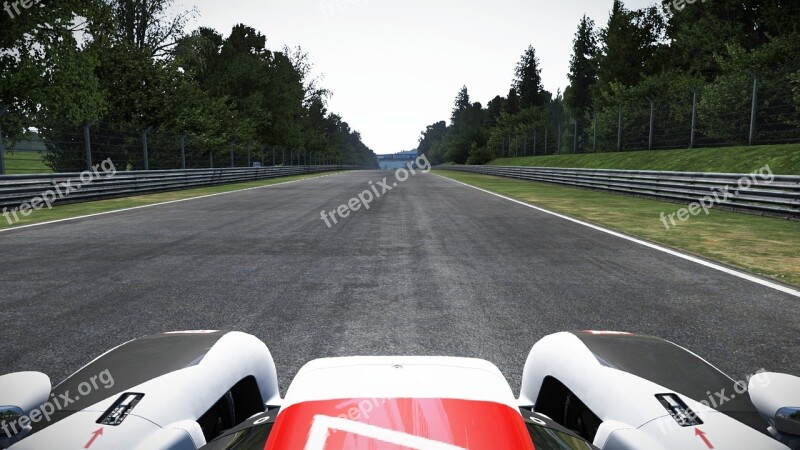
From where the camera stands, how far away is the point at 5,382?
155 centimetres

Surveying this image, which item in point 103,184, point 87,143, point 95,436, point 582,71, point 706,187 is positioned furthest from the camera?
point 582,71

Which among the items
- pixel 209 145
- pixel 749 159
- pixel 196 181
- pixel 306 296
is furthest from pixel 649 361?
pixel 209 145

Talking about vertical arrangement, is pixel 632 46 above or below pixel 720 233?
above

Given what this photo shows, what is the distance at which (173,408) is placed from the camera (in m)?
1.50

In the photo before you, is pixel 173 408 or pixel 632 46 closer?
pixel 173 408

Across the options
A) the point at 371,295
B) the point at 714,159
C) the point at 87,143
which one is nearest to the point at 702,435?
the point at 371,295

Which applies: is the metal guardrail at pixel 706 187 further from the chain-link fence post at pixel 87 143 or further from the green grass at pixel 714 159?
the chain-link fence post at pixel 87 143

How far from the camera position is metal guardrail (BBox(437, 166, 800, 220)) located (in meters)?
11.6

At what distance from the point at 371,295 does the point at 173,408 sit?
378 cm

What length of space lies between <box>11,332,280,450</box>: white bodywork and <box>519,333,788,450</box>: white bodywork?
1.02m

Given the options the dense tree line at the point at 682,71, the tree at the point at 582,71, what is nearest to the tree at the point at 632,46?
the dense tree line at the point at 682,71

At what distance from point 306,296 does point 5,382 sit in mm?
3665

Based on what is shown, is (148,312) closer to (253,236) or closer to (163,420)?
(163,420)

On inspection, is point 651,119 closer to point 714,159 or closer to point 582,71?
point 714,159
